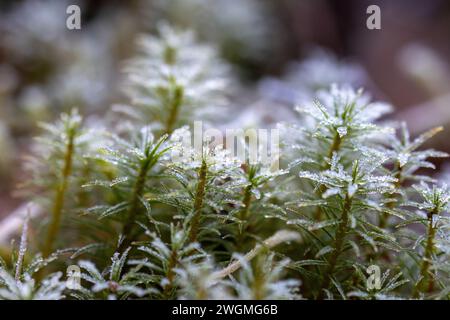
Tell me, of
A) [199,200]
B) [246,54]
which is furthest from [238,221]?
[246,54]

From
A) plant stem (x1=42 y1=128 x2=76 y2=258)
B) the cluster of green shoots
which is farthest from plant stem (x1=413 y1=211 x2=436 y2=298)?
plant stem (x1=42 y1=128 x2=76 y2=258)

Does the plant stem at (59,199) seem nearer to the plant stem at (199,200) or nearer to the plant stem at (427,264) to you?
the plant stem at (199,200)

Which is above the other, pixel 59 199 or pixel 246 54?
pixel 246 54

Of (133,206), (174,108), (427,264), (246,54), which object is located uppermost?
(246,54)

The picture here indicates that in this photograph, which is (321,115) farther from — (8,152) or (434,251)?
(8,152)

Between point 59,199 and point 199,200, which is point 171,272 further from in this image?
point 59,199

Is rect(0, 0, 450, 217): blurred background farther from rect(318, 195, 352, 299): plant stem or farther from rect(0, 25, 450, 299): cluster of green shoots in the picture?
rect(318, 195, 352, 299): plant stem

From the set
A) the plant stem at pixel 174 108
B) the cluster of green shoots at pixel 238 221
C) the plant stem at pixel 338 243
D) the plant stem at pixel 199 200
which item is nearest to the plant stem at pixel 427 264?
the cluster of green shoots at pixel 238 221
